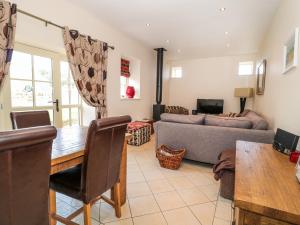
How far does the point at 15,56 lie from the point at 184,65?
210 inches

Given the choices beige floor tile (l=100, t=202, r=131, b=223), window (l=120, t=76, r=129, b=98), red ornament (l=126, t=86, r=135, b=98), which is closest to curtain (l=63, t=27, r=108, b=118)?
red ornament (l=126, t=86, r=135, b=98)

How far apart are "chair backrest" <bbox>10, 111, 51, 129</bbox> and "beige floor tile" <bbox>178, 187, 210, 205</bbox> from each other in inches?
68.0

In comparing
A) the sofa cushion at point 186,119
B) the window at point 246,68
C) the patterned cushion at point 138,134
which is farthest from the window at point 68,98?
the window at point 246,68

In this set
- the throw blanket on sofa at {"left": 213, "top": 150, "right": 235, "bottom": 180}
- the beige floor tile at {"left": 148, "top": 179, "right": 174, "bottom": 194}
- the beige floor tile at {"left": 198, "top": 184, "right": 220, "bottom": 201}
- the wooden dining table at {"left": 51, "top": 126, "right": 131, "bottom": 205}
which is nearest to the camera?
the wooden dining table at {"left": 51, "top": 126, "right": 131, "bottom": 205}

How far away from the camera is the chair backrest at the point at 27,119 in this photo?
168 centimetres

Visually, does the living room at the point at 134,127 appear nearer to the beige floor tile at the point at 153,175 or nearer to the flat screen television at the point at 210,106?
the beige floor tile at the point at 153,175

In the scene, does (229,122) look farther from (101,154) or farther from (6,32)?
(6,32)

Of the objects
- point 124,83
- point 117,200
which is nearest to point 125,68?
point 124,83

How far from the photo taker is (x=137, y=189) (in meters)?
2.16

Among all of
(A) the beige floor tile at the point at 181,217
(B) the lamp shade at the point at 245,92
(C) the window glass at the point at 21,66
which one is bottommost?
(A) the beige floor tile at the point at 181,217

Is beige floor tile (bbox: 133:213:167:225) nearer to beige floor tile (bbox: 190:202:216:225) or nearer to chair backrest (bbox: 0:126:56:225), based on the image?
beige floor tile (bbox: 190:202:216:225)

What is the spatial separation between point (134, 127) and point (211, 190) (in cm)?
217

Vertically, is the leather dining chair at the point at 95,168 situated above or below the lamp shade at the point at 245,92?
below

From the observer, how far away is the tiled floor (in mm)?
1633
